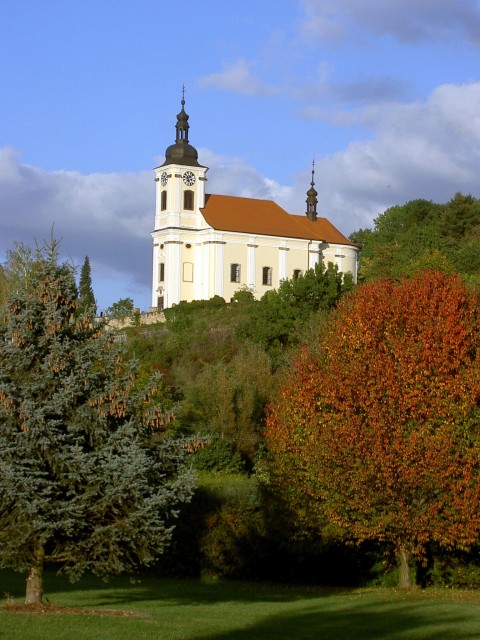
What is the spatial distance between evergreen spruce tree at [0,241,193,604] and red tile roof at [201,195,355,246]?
66.2 m

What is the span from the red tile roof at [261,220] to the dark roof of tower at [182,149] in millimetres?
3544

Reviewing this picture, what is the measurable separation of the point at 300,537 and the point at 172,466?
8984 millimetres

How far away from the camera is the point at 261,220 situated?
87688 millimetres

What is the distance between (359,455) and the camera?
24781 mm

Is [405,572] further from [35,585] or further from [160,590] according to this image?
[35,585]

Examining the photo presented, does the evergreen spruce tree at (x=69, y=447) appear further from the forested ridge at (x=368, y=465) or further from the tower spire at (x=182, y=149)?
the tower spire at (x=182, y=149)

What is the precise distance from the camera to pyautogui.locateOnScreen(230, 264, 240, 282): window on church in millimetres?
84000

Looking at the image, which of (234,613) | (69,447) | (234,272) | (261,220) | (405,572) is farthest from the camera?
(261,220)

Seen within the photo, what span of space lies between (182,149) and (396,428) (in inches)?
2533

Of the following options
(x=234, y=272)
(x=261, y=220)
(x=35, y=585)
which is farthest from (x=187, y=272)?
(x=35, y=585)

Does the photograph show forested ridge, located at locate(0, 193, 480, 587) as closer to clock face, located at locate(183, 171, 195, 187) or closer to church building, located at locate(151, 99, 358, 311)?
church building, located at locate(151, 99, 358, 311)

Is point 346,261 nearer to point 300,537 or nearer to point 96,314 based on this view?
point 300,537

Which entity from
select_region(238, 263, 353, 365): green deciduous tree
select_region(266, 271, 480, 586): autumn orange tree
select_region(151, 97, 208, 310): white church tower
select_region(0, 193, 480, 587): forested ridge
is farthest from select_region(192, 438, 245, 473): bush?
select_region(151, 97, 208, 310): white church tower

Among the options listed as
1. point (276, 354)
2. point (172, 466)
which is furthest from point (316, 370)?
point (276, 354)
